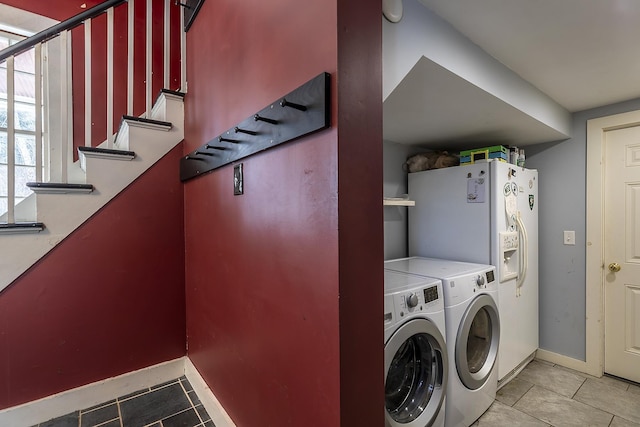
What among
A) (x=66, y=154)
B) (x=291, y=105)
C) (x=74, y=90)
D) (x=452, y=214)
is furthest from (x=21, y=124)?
(x=452, y=214)

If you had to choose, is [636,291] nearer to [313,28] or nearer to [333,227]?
[333,227]

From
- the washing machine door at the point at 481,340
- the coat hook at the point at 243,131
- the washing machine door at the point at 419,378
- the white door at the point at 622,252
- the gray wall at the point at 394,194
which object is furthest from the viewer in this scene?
the gray wall at the point at 394,194

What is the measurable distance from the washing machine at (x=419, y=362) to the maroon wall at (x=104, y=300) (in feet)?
5.03

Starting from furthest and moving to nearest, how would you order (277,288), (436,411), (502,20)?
(436,411) < (502,20) < (277,288)

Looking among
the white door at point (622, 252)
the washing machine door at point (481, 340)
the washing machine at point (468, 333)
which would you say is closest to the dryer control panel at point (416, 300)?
the washing machine at point (468, 333)

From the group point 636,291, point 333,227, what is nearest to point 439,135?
point 636,291

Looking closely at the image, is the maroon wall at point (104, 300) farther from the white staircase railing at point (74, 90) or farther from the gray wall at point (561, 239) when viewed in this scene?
the gray wall at point (561, 239)

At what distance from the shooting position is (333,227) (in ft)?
2.71

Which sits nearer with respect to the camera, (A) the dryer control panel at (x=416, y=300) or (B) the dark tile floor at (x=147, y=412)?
(A) the dryer control panel at (x=416, y=300)

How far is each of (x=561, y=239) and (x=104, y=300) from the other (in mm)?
3591

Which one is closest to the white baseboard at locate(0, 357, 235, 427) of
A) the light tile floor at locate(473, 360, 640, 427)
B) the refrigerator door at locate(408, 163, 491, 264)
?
the light tile floor at locate(473, 360, 640, 427)

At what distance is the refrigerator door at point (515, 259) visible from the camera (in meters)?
2.12

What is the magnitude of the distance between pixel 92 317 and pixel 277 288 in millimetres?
1488

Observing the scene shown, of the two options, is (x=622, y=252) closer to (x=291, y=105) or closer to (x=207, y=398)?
(x=291, y=105)
